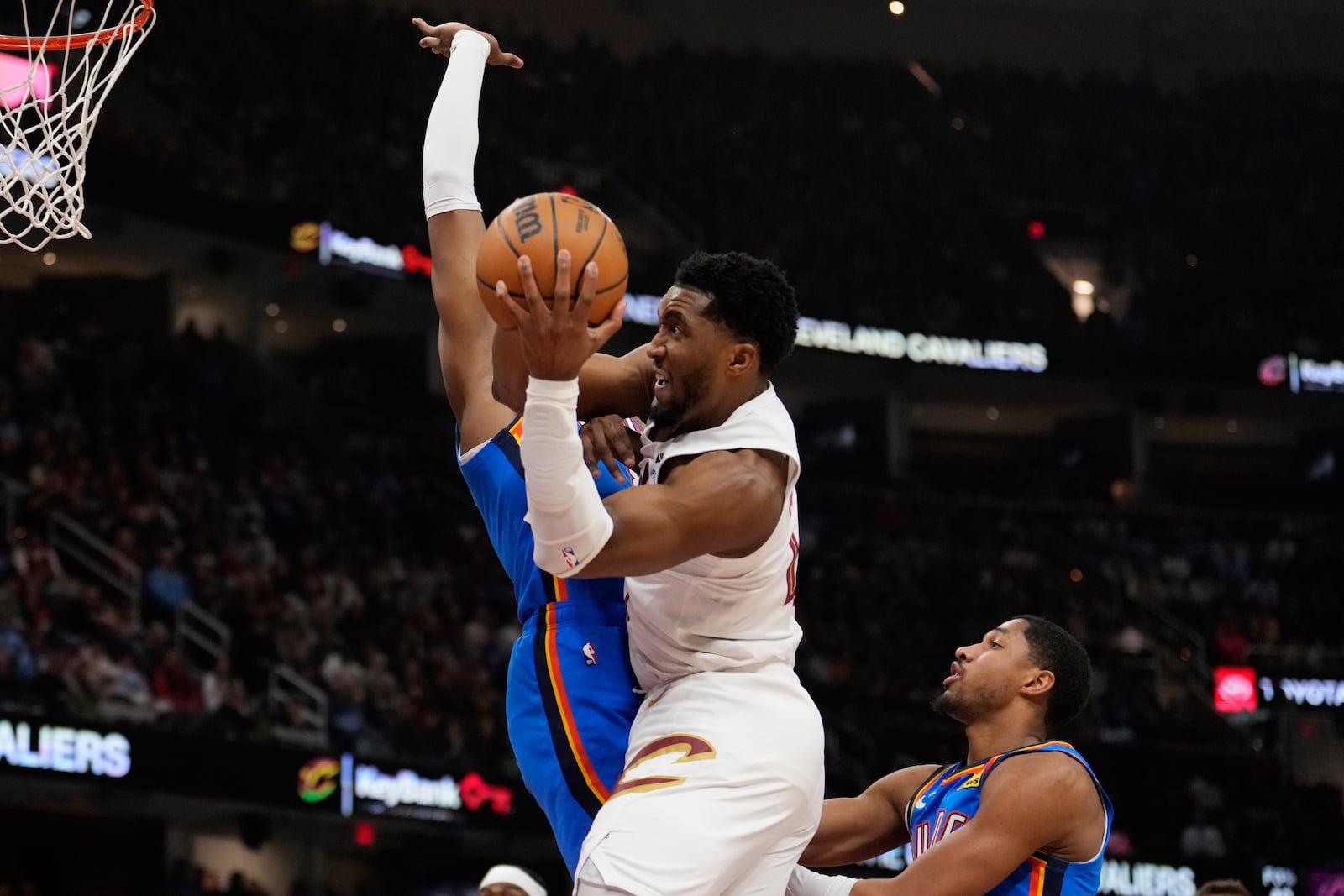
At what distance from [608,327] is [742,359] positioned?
1.40 ft

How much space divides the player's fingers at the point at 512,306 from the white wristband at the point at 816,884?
5.87 feet

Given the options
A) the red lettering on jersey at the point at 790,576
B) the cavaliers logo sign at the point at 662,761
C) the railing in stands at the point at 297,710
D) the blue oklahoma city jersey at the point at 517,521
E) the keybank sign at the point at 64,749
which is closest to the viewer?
the cavaliers logo sign at the point at 662,761

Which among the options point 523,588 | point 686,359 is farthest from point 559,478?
point 523,588

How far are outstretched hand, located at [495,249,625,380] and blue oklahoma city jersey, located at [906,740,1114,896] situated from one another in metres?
1.76

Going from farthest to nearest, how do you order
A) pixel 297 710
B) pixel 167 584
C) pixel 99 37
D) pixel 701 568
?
pixel 167 584 → pixel 297 710 → pixel 99 37 → pixel 701 568

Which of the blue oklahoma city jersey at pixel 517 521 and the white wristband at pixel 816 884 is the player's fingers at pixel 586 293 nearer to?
the blue oklahoma city jersey at pixel 517 521

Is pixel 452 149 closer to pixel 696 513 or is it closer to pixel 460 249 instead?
pixel 460 249

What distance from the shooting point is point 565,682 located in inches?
159

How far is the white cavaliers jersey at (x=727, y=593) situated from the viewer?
3.72 meters

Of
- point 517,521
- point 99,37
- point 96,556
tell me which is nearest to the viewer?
point 517,521

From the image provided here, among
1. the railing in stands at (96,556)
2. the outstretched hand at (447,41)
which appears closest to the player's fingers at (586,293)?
the outstretched hand at (447,41)

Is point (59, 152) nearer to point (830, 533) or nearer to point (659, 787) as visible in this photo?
point (659, 787)

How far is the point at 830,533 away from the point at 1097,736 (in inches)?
206

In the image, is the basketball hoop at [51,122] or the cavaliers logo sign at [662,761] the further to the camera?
the basketball hoop at [51,122]
